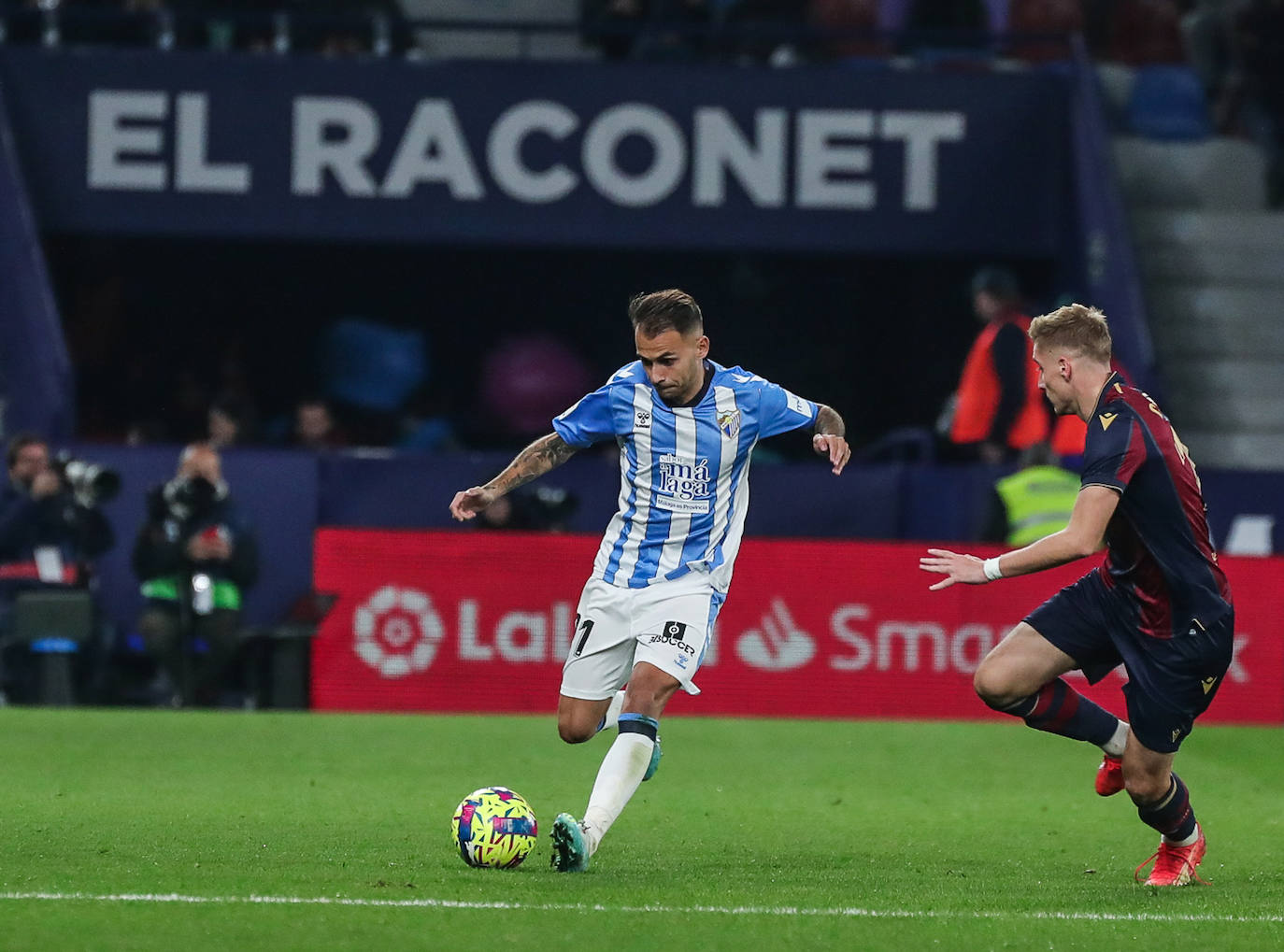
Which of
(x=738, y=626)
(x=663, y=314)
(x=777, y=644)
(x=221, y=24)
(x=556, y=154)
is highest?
(x=221, y=24)

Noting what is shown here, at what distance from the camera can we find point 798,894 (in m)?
6.36

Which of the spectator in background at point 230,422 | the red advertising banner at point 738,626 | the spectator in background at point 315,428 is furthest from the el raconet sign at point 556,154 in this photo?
the red advertising banner at point 738,626

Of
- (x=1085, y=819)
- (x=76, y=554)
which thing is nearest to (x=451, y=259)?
(x=76, y=554)

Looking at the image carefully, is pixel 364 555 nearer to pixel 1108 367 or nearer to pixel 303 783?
pixel 303 783

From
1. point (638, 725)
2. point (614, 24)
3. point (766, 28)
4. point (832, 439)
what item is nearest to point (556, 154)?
point (614, 24)

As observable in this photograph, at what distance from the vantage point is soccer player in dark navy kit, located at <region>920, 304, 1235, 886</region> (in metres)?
6.49

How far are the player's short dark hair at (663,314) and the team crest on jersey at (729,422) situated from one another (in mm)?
402

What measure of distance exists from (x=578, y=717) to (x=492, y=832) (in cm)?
57

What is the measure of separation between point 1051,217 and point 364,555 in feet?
22.2

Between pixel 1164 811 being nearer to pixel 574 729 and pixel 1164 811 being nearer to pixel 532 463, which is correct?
pixel 574 729

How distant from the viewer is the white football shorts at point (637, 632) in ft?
22.9

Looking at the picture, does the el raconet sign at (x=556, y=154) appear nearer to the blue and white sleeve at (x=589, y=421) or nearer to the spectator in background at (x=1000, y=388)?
the spectator in background at (x=1000, y=388)

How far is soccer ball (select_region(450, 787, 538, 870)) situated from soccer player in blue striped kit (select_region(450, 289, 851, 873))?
41 centimetres

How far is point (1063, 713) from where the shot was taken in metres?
7.01
